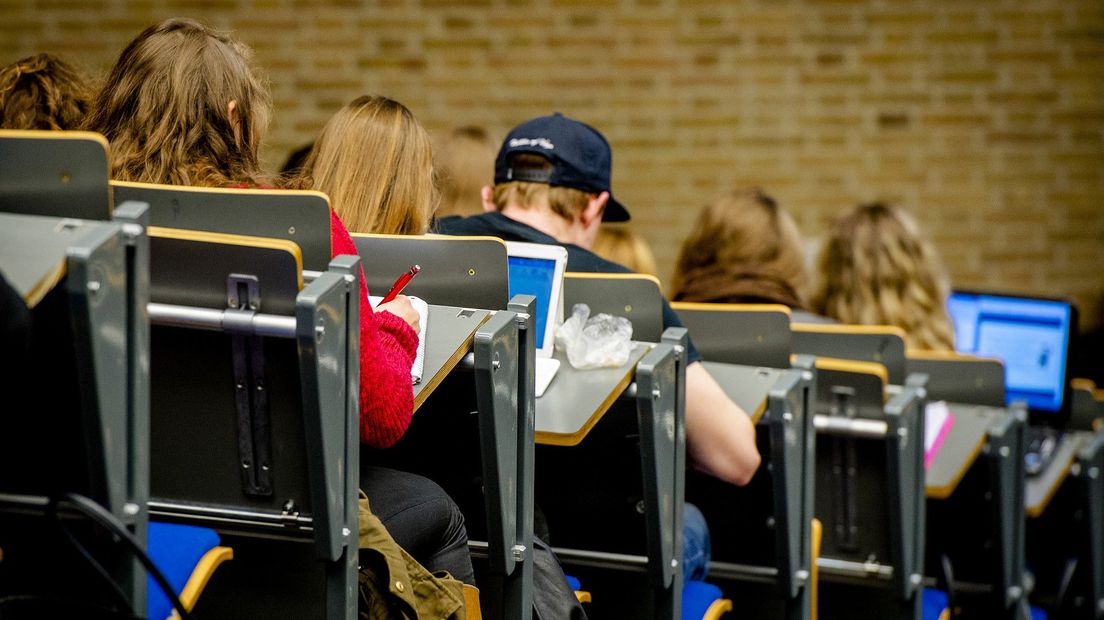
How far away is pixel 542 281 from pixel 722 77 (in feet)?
11.1

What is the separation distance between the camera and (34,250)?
58.6 inches

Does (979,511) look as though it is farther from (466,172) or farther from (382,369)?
(382,369)

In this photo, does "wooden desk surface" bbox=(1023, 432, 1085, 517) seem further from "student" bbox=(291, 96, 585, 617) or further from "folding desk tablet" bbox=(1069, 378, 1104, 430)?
"student" bbox=(291, 96, 585, 617)

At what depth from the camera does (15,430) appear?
5.26 feet

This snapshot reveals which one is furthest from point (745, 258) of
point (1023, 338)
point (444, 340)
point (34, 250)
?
point (34, 250)

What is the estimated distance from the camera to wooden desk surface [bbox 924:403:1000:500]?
3340mm

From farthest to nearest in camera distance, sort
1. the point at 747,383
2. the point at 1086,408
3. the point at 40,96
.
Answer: the point at 1086,408, the point at 747,383, the point at 40,96

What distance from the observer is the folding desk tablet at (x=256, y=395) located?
Answer: 1719 mm

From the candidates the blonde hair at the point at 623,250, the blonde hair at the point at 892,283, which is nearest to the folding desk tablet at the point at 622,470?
the blonde hair at the point at 623,250

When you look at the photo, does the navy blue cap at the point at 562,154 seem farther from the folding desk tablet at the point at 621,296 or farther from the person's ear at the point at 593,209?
the folding desk tablet at the point at 621,296

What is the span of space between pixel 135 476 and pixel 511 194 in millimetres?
1517

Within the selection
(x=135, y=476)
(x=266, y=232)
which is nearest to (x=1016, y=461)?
(x=266, y=232)

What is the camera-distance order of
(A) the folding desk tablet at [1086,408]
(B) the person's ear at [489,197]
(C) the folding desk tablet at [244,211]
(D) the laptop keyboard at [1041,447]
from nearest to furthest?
(C) the folding desk tablet at [244,211] < (B) the person's ear at [489,197] < (D) the laptop keyboard at [1041,447] < (A) the folding desk tablet at [1086,408]

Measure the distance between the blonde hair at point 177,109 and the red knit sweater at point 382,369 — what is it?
27cm
